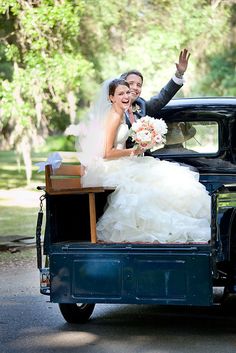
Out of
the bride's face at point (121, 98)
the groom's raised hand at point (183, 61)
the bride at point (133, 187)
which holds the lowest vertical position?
the bride at point (133, 187)

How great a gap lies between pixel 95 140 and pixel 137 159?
0.39m

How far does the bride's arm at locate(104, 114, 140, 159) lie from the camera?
8.23 meters

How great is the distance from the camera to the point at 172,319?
8.67 m

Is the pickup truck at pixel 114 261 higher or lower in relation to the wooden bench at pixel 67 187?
lower

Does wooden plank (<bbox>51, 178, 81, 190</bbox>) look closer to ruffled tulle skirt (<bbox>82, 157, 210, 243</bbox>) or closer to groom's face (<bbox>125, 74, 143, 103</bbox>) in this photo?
ruffled tulle skirt (<bbox>82, 157, 210, 243</bbox>)

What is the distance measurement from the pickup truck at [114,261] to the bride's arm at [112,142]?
A: 0.32 metres

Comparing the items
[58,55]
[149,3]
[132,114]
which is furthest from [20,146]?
[132,114]

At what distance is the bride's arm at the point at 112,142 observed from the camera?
8.23 metres

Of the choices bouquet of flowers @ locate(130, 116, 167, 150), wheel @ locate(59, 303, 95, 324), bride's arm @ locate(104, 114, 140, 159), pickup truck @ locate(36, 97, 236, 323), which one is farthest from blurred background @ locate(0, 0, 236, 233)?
bouquet of flowers @ locate(130, 116, 167, 150)

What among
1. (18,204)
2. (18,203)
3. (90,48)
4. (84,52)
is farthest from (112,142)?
(90,48)

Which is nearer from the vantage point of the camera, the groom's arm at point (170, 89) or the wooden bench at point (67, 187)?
the wooden bench at point (67, 187)

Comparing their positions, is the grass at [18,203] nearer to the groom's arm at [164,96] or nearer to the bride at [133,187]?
the bride at [133,187]

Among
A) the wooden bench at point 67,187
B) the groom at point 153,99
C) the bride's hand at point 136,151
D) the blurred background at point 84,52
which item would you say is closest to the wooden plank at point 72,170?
the wooden bench at point 67,187

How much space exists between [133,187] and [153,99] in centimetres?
145
